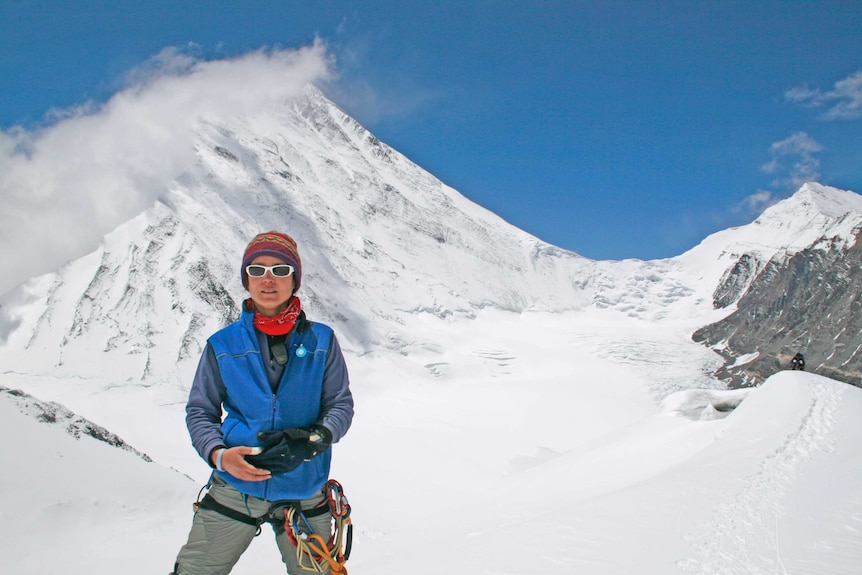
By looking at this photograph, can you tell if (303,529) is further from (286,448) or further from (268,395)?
(268,395)

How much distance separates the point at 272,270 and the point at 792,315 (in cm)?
10913

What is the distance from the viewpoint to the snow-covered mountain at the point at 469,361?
8008 mm

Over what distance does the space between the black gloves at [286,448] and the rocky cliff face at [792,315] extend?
251 feet

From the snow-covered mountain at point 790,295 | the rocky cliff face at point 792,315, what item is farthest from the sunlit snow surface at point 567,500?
the rocky cliff face at point 792,315

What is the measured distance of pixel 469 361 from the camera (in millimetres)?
74000

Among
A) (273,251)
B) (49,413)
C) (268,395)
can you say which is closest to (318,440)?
(268,395)

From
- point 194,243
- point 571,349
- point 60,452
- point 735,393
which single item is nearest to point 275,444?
point 60,452

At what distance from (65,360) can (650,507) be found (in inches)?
2121

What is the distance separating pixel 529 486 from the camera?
18.1 meters

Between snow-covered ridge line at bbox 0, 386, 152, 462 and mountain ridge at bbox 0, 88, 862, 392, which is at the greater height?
A: mountain ridge at bbox 0, 88, 862, 392

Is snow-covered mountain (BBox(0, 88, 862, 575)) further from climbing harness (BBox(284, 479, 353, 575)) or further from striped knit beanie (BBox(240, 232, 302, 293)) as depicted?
striped knit beanie (BBox(240, 232, 302, 293))

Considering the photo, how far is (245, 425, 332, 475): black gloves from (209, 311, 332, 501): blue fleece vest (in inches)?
5.6

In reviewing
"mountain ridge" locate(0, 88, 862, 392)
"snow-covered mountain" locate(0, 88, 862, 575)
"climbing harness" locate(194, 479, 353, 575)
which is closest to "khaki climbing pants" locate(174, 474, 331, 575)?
"climbing harness" locate(194, 479, 353, 575)

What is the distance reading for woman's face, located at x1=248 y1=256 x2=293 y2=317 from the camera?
12.7ft
